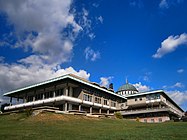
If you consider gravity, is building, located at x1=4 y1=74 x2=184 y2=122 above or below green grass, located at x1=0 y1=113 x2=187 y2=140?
above

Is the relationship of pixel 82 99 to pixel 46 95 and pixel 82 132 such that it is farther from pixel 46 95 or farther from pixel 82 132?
pixel 82 132

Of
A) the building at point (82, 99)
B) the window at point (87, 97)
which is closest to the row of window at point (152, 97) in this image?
the building at point (82, 99)

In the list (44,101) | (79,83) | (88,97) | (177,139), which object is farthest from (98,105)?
(177,139)

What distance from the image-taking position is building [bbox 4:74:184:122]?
161 ft

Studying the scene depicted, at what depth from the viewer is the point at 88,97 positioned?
5347cm

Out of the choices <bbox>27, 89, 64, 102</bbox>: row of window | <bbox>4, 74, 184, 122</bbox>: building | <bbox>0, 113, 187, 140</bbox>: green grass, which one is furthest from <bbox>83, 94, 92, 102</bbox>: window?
<bbox>0, 113, 187, 140</bbox>: green grass

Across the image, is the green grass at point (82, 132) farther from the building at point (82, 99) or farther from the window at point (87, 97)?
the window at point (87, 97)

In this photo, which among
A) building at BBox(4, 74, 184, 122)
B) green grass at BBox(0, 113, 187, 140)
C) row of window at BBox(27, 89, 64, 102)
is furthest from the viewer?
row of window at BBox(27, 89, 64, 102)

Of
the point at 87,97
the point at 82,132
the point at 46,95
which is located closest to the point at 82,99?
the point at 87,97

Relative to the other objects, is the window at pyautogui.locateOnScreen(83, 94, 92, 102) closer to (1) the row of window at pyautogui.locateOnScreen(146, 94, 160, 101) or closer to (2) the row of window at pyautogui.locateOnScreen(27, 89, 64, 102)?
(2) the row of window at pyautogui.locateOnScreen(27, 89, 64, 102)

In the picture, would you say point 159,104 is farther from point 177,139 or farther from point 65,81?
point 177,139

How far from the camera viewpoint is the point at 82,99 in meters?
50.8

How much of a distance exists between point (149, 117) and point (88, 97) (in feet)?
81.1

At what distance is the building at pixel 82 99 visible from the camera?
161 ft
